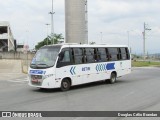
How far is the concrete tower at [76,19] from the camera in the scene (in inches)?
2094

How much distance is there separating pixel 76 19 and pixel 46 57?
37.3 metres

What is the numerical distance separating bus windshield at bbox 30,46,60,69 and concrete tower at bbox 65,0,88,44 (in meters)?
35.3

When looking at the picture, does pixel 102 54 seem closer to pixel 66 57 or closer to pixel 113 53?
pixel 113 53

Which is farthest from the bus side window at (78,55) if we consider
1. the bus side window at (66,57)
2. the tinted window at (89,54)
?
the bus side window at (66,57)

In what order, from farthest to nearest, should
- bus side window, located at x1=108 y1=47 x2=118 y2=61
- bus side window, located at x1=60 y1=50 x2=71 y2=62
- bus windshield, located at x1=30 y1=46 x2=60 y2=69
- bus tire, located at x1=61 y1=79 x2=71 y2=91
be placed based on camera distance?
1. bus side window, located at x1=108 y1=47 x2=118 y2=61
2. bus side window, located at x1=60 y1=50 x2=71 y2=62
3. bus tire, located at x1=61 y1=79 x2=71 y2=91
4. bus windshield, located at x1=30 y1=46 x2=60 y2=69

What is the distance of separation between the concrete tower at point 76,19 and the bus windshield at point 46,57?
35279mm

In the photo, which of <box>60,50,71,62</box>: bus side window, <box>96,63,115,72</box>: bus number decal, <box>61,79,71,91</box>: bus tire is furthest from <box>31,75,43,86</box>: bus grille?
<box>96,63,115,72</box>: bus number decal

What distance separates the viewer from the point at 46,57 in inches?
671

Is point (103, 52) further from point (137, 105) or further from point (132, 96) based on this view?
point (137, 105)

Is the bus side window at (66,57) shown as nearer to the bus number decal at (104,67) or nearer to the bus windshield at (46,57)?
the bus windshield at (46,57)

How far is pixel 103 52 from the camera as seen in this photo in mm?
20547

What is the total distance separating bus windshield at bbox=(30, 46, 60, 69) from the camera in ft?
54.6

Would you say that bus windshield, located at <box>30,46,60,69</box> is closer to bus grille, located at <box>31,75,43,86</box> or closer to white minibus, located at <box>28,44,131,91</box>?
white minibus, located at <box>28,44,131,91</box>

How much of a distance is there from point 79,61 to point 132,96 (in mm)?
4238
